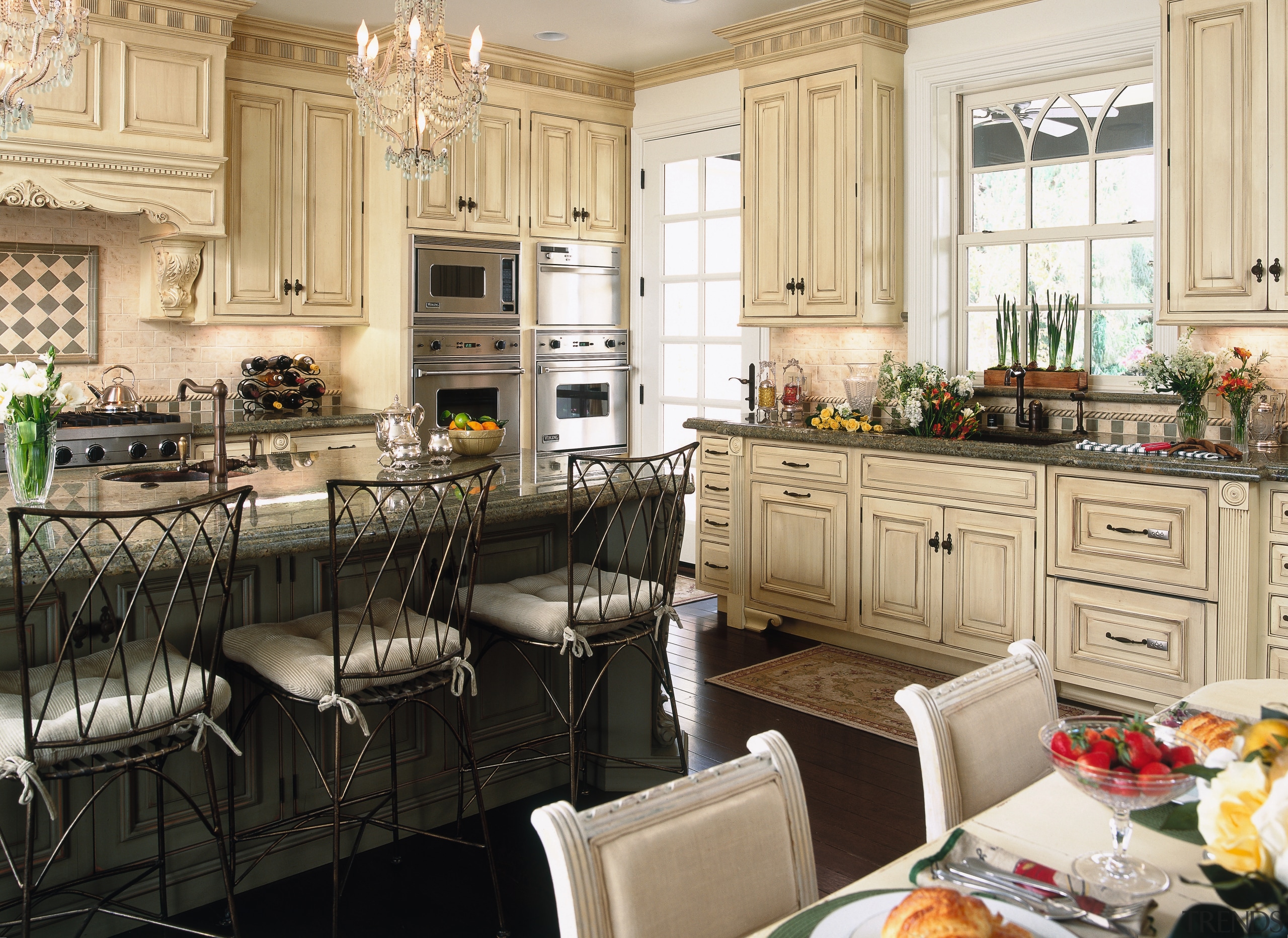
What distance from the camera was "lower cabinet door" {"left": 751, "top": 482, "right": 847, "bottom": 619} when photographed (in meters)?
4.80

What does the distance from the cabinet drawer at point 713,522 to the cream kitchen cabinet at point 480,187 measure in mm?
1826

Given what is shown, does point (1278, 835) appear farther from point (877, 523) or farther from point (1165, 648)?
point (877, 523)

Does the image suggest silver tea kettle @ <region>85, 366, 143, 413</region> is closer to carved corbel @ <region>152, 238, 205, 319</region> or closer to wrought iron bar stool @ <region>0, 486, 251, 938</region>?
carved corbel @ <region>152, 238, 205, 319</region>

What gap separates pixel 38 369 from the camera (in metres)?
2.53

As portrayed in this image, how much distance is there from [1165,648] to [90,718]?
10.8 feet

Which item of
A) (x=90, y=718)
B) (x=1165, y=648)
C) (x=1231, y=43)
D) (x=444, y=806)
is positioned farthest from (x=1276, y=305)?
(x=90, y=718)

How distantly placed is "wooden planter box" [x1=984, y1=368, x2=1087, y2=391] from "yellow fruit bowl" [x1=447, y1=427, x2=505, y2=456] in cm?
242

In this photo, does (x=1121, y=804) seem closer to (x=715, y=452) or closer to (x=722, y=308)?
(x=715, y=452)

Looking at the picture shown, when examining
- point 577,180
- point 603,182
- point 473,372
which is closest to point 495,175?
point 577,180

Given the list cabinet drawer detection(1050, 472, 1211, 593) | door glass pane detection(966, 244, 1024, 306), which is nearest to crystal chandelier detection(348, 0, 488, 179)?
cabinet drawer detection(1050, 472, 1211, 593)

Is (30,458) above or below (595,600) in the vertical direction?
above

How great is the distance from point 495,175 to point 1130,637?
380 cm

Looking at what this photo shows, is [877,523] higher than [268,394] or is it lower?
lower

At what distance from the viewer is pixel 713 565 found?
545cm
